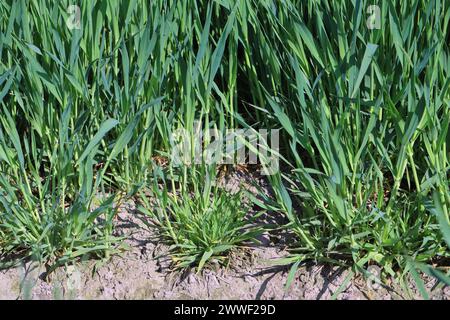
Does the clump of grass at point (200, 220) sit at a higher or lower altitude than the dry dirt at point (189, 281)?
higher

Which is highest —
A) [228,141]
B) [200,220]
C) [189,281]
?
[228,141]

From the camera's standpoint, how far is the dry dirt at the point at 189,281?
5.53 feet

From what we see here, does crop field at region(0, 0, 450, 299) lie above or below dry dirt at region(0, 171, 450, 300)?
above

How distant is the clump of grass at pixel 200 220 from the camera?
174 centimetres

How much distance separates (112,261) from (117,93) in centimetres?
40

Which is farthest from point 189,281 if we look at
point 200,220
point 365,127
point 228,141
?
point 365,127

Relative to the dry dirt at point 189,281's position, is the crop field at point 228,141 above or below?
above

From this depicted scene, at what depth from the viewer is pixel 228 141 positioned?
1941 mm

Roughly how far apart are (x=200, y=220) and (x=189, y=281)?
0.46ft

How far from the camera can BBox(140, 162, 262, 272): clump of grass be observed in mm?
1736

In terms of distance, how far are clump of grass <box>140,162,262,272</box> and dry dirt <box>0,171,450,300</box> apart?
35mm

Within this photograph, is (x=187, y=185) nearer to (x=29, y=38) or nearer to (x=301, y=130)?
(x=301, y=130)

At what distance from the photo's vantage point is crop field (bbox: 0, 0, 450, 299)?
1.69 m

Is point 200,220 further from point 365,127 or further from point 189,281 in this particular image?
point 365,127
